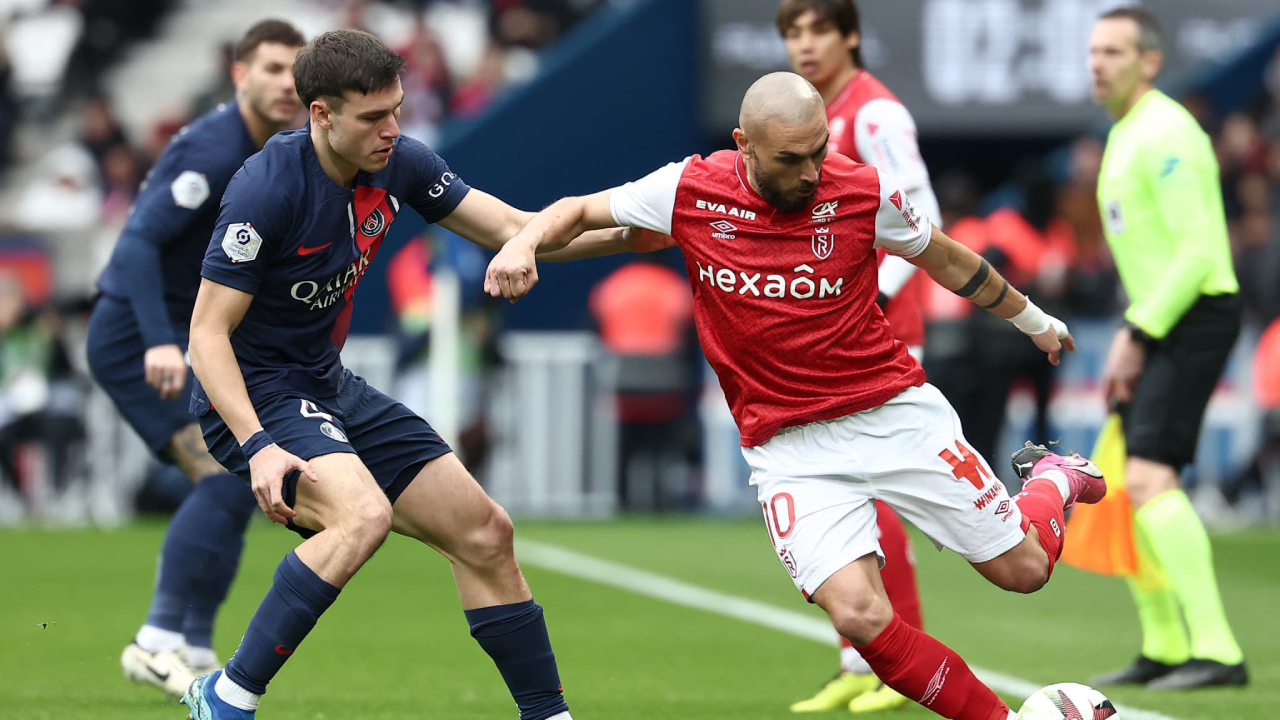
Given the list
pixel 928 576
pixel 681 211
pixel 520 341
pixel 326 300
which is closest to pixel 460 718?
pixel 326 300

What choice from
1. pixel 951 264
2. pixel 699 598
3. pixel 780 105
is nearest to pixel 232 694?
pixel 780 105

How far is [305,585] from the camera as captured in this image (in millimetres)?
4828

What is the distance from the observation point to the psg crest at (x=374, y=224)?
5.16 m

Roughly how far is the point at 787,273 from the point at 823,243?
131 mm

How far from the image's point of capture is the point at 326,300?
518cm

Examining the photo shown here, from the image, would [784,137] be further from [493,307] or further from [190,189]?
[493,307]

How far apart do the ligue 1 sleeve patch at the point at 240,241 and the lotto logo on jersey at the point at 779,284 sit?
128cm

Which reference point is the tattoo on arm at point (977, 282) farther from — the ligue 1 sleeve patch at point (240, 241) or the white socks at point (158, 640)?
the white socks at point (158, 640)

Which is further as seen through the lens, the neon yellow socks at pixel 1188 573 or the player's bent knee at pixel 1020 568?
the neon yellow socks at pixel 1188 573

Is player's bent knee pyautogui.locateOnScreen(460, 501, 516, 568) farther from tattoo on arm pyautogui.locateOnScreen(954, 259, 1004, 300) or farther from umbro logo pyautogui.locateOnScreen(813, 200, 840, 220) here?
tattoo on arm pyautogui.locateOnScreen(954, 259, 1004, 300)

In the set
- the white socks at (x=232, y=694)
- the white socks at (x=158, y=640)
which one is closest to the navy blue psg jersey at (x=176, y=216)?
the white socks at (x=158, y=640)

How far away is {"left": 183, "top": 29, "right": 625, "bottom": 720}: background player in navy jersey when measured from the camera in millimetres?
4840

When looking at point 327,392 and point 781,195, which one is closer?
point 781,195

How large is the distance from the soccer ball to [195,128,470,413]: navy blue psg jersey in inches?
86.3
